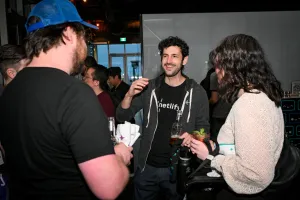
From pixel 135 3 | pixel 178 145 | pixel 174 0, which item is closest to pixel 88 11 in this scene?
pixel 135 3

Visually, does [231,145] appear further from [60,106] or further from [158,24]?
[158,24]

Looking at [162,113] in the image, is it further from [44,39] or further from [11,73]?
[44,39]

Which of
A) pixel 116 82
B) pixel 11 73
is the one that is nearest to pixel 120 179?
pixel 11 73

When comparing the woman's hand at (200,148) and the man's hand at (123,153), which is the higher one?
the man's hand at (123,153)

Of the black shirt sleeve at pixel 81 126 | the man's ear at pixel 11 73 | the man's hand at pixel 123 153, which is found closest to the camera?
the black shirt sleeve at pixel 81 126

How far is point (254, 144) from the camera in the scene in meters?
1.28

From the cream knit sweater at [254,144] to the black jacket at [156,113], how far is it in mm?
1006

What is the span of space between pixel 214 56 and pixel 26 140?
1226 mm

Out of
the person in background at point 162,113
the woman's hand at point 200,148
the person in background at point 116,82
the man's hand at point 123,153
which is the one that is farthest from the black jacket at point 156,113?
the person in background at point 116,82

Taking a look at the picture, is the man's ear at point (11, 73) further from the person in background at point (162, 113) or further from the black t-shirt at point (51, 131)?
the black t-shirt at point (51, 131)

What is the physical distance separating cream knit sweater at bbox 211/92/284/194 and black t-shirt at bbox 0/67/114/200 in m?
0.71

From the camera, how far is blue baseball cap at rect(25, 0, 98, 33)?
1.08 meters

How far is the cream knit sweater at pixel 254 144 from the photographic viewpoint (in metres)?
1.29

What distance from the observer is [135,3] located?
6.39 m
